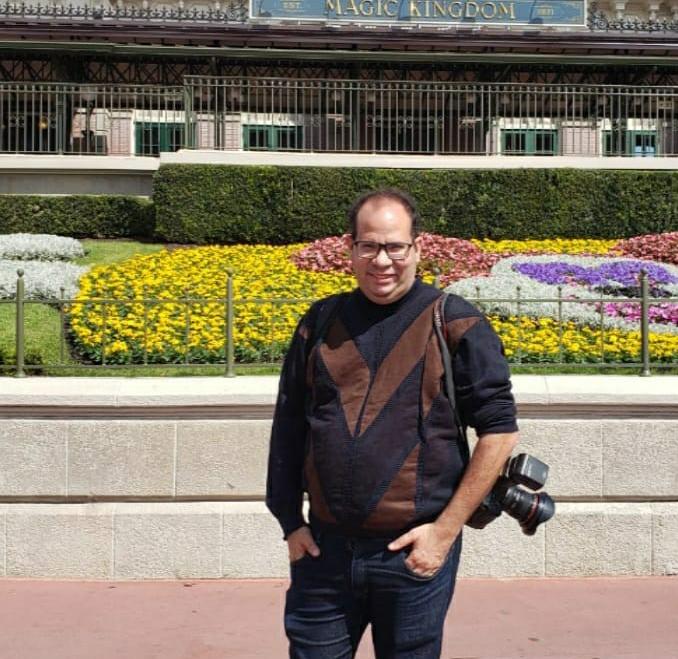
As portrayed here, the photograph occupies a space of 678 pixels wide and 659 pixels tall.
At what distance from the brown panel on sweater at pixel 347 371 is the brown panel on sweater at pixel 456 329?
25 cm

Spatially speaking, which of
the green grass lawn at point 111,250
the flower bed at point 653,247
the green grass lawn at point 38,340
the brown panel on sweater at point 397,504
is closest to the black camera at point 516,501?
the brown panel on sweater at point 397,504

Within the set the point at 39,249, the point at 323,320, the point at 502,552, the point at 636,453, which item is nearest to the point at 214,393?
the point at 502,552

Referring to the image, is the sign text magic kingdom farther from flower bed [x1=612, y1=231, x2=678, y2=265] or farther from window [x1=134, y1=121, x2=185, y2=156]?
flower bed [x1=612, y1=231, x2=678, y2=265]

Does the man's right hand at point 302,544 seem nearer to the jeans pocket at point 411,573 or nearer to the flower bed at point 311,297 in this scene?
the jeans pocket at point 411,573

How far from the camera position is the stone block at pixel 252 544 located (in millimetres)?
5766

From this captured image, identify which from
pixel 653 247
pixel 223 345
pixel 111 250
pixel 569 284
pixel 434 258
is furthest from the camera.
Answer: pixel 111 250

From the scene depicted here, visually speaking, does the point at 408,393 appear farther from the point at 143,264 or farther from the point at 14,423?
the point at 143,264

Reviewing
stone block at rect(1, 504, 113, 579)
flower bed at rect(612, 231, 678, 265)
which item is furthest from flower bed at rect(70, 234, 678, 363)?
stone block at rect(1, 504, 113, 579)

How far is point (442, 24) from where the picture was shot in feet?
74.2

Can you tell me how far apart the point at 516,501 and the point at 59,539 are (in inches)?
151

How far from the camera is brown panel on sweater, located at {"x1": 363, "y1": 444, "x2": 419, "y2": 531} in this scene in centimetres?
260

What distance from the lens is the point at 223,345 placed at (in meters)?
6.98

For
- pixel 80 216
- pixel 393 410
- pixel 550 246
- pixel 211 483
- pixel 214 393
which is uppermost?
pixel 80 216

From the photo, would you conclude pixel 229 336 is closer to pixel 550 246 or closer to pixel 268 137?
pixel 550 246
